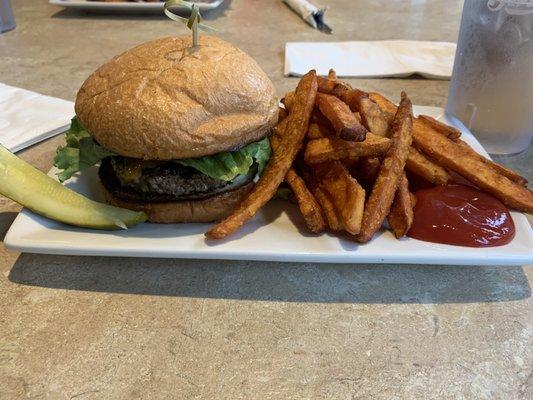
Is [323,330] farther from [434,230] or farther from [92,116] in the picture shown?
[92,116]

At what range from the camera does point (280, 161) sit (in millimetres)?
1475

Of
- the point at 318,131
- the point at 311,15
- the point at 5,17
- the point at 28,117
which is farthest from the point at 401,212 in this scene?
the point at 5,17

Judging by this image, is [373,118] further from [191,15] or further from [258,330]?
[258,330]

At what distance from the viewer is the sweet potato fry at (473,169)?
4.66 feet

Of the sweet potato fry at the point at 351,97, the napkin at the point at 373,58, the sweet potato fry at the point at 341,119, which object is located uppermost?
the sweet potato fry at the point at 341,119

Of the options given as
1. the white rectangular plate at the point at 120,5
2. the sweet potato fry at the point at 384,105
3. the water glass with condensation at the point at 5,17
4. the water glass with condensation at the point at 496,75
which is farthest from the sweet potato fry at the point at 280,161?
the water glass with condensation at the point at 5,17

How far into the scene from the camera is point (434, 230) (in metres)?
1.36

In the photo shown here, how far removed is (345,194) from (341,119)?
0.20 metres

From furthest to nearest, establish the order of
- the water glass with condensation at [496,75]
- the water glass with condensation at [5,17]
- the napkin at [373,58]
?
the water glass with condensation at [5,17], the napkin at [373,58], the water glass with condensation at [496,75]

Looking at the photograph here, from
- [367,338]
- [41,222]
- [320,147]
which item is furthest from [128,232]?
[367,338]

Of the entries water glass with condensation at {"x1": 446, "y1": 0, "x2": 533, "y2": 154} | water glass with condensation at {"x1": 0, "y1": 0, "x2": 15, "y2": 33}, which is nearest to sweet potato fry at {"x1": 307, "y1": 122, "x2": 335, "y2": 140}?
water glass with condensation at {"x1": 446, "y1": 0, "x2": 533, "y2": 154}

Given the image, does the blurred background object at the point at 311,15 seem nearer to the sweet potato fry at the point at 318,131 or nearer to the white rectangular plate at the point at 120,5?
the white rectangular plate at the point at 120,5

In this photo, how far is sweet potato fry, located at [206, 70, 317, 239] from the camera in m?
1.33

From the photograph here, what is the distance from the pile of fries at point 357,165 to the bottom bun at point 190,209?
0.09 metres
